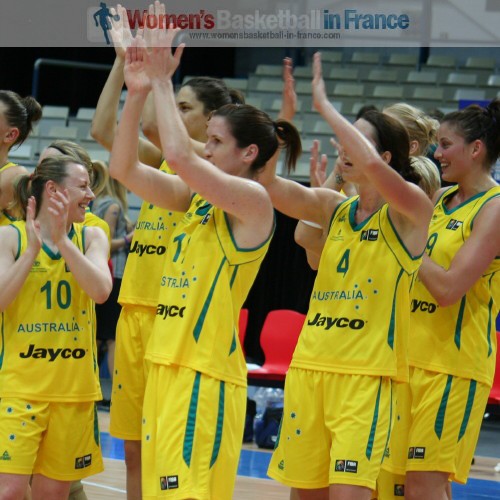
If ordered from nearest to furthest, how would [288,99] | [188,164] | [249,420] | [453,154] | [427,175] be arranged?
[188,164] → [288,99] → [453,154] → [427,175] → [249,420]

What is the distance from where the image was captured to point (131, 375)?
484 centimetres

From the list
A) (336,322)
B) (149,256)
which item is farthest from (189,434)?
(149,256)

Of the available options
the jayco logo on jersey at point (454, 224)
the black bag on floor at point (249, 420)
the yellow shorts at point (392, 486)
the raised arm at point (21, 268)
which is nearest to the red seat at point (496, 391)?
the black bag on floor at point (249, 420)

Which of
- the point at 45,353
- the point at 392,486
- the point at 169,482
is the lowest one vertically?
the point at 392,486

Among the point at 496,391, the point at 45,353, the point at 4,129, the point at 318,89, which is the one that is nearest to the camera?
the point at 318,89

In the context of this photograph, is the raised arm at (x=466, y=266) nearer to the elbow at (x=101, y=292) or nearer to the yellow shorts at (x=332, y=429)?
the yellow shorts at (x=332, y=429)

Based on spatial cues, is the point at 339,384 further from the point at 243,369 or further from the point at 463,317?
the point at 463,317

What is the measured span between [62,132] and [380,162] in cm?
1108

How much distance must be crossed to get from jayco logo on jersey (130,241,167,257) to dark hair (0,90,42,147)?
91 centimetres

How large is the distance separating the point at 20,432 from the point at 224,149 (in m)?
1.44

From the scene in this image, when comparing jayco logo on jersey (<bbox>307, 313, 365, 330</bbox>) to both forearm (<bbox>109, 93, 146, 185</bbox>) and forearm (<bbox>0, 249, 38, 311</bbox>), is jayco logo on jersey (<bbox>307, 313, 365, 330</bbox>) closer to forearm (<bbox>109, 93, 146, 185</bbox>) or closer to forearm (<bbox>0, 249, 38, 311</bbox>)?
forearm (<bbox>109, 93, 146, 185</bbox>)

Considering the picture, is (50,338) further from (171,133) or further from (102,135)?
(171,133)

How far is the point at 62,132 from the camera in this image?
14258mm

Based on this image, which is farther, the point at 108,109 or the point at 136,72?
the point at 108,109
